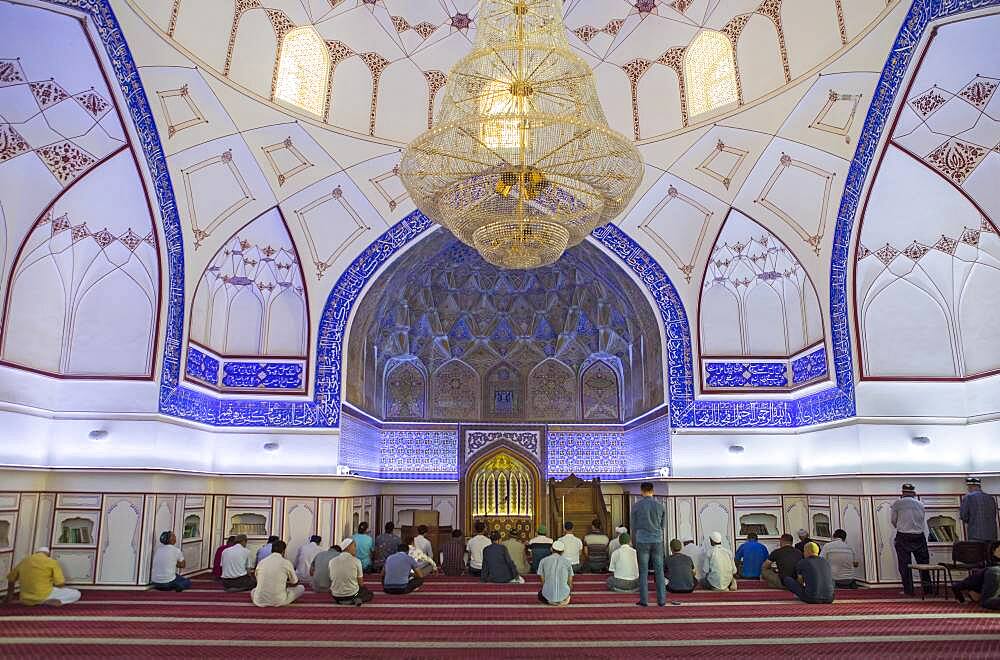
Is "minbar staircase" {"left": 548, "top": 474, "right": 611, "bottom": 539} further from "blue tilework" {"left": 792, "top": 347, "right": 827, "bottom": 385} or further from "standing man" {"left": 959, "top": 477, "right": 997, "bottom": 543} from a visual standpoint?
"standing man" {"left": 959, "top": 477, "right": 997, "bottom": 543}

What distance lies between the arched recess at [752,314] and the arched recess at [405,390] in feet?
16.0

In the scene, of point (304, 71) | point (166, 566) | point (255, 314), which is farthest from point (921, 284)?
point (166, 566)

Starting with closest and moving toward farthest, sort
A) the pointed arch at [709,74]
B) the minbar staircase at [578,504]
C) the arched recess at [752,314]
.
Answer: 1. the pointed arch at [709,74]
2. the arched recess at [752,314]
3. the minbar staircase at [578,504]

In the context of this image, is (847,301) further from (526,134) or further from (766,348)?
(526,134)

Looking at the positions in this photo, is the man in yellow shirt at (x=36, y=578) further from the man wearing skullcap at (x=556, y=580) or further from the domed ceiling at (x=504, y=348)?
the domed ceiling at (x=504, y=348)

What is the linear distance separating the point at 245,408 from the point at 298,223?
240cm

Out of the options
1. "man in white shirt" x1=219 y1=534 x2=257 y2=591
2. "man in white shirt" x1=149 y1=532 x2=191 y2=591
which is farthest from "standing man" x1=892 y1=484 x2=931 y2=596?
"man in white shirt" x1=149 y1=532 x2=191 y2=591

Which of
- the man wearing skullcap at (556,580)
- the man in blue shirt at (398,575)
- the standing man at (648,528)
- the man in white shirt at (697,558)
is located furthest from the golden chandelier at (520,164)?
the man in white shirt at (697,558)

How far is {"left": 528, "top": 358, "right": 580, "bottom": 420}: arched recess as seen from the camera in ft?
42.4

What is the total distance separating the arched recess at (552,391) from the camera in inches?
508

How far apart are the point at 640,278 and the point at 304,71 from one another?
4835 millimetres

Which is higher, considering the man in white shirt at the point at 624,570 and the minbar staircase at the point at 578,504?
the minbar staircase at the point at 578,504

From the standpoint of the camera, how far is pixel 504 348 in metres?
13.0

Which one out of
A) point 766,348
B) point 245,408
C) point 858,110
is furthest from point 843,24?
point 245,408
